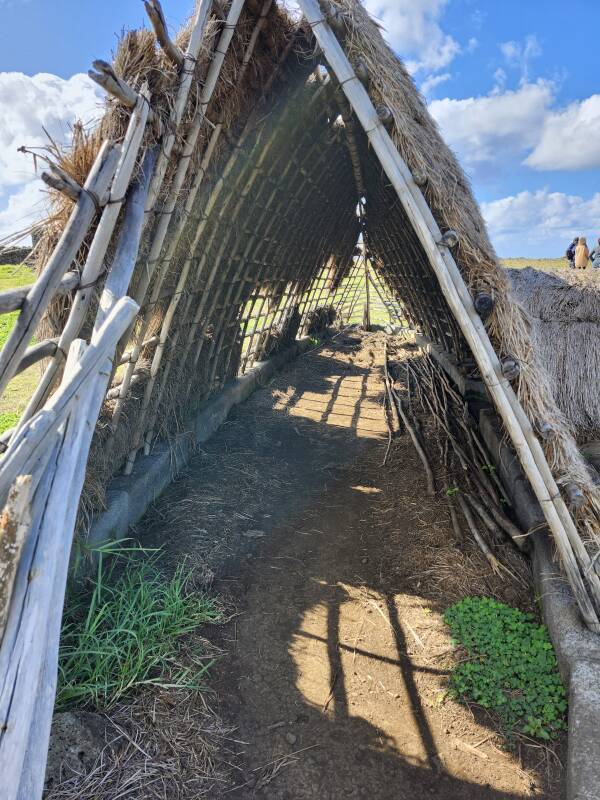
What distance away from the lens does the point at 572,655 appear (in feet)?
7.60

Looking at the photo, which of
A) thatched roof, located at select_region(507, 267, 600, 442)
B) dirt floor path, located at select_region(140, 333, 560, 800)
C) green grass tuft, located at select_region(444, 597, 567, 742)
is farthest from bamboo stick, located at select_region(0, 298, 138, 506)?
thatched roof, located at select_region(507, 267, 600, 442)

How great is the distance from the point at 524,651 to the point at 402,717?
0.67 meters

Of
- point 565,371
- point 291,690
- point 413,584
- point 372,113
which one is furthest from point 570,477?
point 565,371

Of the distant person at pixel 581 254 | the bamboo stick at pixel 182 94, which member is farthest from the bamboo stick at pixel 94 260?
the distant person at pixel 581 254

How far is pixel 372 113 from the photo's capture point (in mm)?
2670

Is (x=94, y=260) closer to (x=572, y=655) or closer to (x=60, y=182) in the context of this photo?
(x=60, y=182)

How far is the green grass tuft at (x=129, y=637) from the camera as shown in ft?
7.13

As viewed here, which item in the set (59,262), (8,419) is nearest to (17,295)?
(59,262)

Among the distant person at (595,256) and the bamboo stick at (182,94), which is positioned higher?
the distant person at (595,256)

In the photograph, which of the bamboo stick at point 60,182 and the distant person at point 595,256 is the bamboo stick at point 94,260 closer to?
the bamboo stick at point 60,182

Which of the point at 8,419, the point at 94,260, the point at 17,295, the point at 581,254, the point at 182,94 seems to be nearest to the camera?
the point at 17,295

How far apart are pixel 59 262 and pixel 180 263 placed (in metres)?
1.63

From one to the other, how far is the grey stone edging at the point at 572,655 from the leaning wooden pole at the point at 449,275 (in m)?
0.20

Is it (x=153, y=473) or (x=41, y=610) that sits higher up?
(x=41, y=610)
